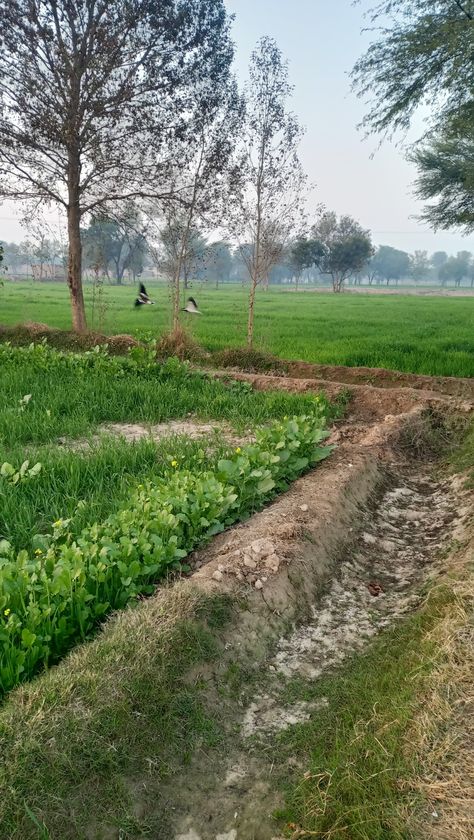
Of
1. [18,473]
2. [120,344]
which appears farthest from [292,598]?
[120,344]

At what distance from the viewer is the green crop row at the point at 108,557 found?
2.43 meters

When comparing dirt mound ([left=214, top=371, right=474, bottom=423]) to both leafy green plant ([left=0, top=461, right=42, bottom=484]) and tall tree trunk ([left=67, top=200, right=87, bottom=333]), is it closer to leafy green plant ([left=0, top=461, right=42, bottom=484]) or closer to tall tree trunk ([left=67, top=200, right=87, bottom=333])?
leafy green plant ([left=0, top=461, right=42, bottom=484])

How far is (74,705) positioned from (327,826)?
102 cm

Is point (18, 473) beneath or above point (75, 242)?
beneath

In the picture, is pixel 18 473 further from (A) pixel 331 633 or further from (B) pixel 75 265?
(B) pixel 75 265

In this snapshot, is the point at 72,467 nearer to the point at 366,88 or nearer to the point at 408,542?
the point at 408,542

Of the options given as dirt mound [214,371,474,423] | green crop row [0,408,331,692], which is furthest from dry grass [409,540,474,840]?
dirt mound [214,371,474,423]

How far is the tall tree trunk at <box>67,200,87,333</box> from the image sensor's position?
12523mm

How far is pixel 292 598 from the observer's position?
325 cm

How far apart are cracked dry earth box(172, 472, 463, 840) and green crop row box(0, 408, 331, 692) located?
81 cm

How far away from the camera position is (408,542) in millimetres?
4293

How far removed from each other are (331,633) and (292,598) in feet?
0.97

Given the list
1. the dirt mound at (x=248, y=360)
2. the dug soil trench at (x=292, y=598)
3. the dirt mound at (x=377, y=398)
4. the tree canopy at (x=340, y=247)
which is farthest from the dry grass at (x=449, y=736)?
the tree canopy at (x=340, y=247)

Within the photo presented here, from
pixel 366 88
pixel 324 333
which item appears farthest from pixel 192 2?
pixel 324 333
